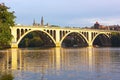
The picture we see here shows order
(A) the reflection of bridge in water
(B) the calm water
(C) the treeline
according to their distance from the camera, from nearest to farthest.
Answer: (B) the calm water < (A) the reflection of bridge in water < (C) the treeline

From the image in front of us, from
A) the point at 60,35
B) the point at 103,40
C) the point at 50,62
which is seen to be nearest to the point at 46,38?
the point at 60,35

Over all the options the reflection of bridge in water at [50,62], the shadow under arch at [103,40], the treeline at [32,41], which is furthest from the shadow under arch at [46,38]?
the reflection of bridge in water at [50,62]

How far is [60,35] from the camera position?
534 ft

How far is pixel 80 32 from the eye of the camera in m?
167

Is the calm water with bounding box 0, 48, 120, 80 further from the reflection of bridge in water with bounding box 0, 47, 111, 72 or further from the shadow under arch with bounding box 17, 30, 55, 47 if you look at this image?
the shadow under arch with bounding box 17, 30, 55, 47

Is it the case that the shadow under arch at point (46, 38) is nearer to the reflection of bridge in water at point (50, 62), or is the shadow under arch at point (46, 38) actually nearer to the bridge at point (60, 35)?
the bridge at point (60, 35)

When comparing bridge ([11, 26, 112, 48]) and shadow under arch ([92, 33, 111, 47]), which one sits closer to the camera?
bridge ([11, 26, 112, 48])

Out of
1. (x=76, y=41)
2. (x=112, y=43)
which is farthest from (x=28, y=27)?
(x=112, y=43)

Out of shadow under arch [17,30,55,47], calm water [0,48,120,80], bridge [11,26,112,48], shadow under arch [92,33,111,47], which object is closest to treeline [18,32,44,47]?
shadow under arch [17,30,55,47]

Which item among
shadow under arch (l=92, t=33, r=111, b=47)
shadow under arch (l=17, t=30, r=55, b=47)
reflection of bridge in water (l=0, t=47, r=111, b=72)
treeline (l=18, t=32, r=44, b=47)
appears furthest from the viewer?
shadow under arch (l=92, t=33, r=111, b=47)

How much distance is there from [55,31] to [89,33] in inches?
816

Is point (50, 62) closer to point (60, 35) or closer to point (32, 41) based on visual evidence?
point (60, 35)

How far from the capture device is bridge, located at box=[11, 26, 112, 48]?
5433 inches

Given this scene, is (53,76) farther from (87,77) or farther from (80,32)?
(80,32)
